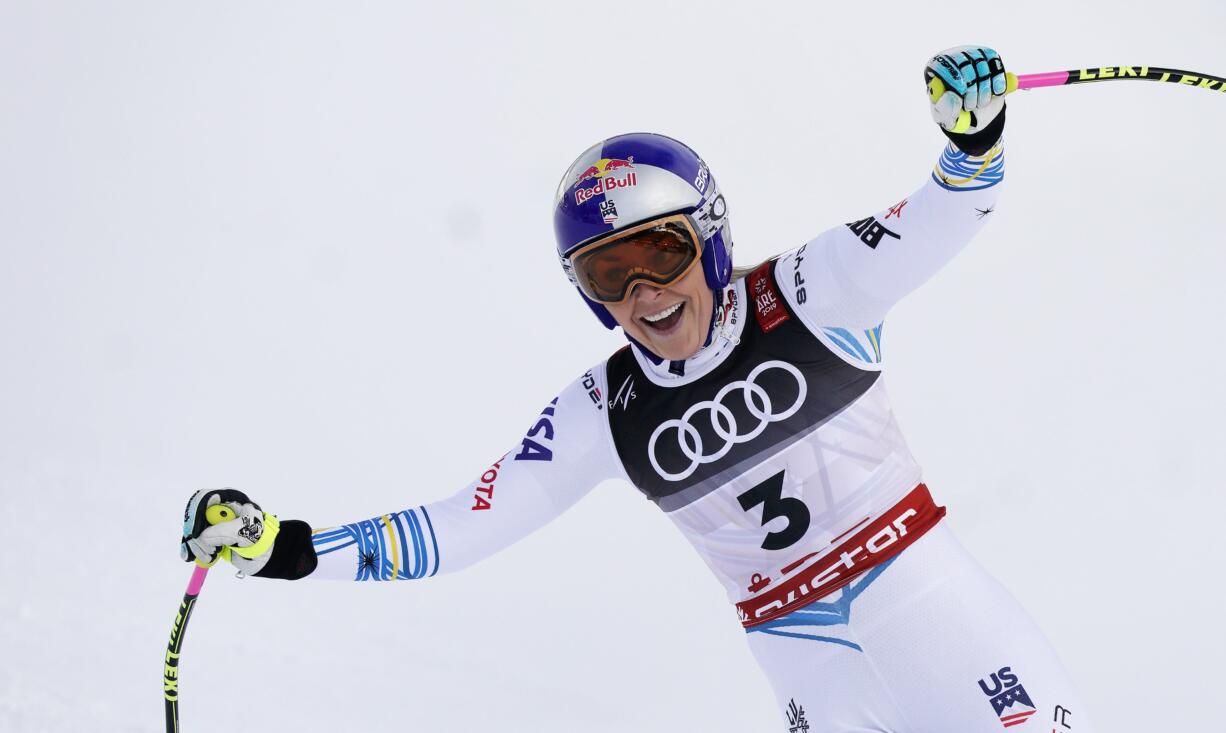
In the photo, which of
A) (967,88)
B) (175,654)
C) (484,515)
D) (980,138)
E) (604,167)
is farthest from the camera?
(175,654)

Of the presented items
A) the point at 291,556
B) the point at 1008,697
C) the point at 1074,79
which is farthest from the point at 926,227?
the point at 291,556

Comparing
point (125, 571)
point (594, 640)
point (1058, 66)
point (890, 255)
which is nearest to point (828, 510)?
point (890, 255)

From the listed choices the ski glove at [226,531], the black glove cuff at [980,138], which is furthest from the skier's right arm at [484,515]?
the black glove cuff at [980,138]

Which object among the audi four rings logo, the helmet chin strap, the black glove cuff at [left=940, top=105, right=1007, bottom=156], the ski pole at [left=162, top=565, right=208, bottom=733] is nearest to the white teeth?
the helmet chin strap

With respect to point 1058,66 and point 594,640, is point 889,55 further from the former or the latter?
point 594,640

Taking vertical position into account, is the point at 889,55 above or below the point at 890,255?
above

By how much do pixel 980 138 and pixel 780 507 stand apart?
4.30 ft

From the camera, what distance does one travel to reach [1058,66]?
33.5ft

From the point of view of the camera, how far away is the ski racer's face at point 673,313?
407 centimetres

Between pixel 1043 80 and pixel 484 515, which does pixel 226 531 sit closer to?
pixel 484 515

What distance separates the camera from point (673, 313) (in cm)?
409

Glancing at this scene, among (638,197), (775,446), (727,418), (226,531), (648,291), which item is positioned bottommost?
(775,446)

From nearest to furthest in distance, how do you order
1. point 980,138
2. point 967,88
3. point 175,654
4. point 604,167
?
point 967,88
point 980,138
point 604,167
point 175,654

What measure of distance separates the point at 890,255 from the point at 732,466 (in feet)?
2.75
